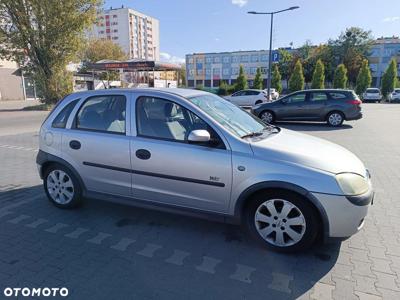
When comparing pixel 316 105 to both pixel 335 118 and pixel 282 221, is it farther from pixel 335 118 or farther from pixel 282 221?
pixel 282 221

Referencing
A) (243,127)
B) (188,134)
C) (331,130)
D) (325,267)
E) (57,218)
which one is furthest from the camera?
(331,130)

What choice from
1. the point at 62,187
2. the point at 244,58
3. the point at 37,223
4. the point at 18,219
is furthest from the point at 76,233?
the point at 244,58

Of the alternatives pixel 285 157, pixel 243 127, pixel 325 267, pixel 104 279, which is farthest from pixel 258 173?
pixel 104 279

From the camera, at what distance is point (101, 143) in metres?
3.48

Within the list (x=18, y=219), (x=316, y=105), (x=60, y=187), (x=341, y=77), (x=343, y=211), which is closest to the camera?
(x=343, y=211)

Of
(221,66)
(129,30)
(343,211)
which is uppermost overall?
(129,30)

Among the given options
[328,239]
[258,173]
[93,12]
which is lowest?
[328,239]

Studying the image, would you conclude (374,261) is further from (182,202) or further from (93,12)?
(93,12)

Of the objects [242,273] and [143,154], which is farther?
[143,154]

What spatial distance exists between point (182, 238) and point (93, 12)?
21.3 m

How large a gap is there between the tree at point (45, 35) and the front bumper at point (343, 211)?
2119 cm

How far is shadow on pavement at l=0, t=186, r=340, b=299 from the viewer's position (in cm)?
249

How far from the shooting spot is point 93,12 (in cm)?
2039

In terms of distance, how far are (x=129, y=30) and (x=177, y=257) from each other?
10859 centimetres
